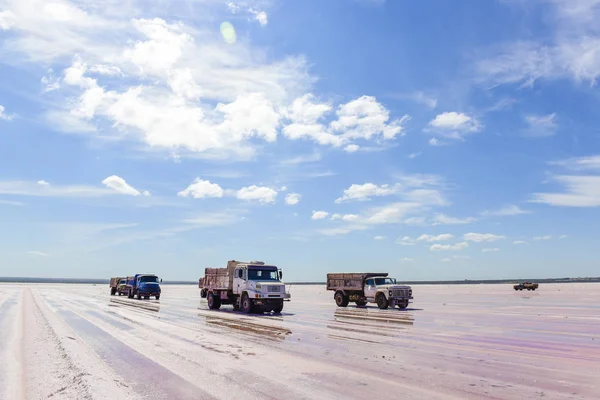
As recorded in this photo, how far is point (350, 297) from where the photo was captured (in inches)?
1346

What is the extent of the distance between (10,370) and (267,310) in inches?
662

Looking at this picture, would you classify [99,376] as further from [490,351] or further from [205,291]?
[205,291]

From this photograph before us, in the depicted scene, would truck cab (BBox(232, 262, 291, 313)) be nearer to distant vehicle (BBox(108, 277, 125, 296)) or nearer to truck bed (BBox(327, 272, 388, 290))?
truck bed (BBox(327, 272, 388, 290))

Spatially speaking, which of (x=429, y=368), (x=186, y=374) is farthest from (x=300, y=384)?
(x=429, y=368)

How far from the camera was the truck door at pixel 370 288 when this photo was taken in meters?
32.2

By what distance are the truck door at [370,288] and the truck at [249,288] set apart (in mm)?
8260

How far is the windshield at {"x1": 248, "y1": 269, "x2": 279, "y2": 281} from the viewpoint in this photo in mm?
26609

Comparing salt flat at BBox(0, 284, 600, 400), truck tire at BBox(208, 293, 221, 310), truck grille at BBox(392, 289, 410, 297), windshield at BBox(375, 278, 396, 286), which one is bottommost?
salt flat at BBox(0, 284, 600, 400)

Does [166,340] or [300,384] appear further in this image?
[166,340]

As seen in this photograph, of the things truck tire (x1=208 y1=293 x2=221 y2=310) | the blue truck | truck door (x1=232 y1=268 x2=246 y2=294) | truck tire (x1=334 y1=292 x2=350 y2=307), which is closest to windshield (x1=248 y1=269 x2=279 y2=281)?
truck door (x1=232 y1=268 x2=246 y2=294)

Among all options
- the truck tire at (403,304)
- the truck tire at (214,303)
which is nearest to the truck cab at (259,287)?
the truck tire at (214,303)

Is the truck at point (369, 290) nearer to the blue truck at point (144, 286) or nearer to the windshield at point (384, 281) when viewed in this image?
the windshield at point (384, 281)

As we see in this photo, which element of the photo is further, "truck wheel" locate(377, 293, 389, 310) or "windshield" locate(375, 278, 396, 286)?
"windshield" locate(375, 278, 396, 286)

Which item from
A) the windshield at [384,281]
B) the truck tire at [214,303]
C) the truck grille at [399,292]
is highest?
the windshield at [384,281]
